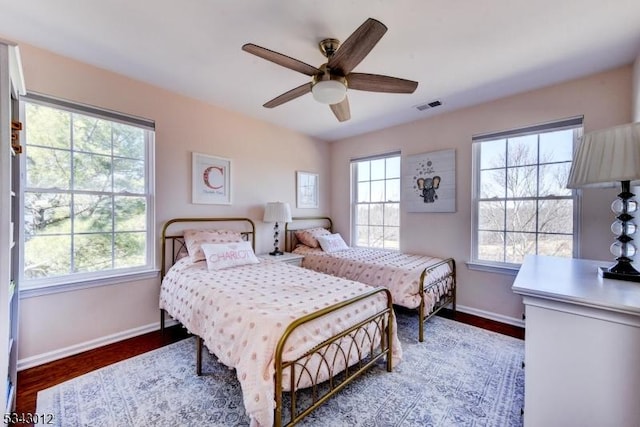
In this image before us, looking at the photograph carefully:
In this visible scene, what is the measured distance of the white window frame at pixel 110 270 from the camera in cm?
211

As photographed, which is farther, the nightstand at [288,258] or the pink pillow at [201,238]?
the nightstand at [288,258]

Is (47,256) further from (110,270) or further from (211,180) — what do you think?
(211,180)

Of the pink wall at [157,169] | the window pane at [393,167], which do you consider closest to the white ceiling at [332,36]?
the pink wall at [157,169]

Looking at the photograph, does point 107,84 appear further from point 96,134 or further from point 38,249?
point 38,249

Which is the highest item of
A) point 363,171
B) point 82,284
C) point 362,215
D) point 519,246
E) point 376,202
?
point 363,171

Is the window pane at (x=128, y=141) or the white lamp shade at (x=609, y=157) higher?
the window pane at (x=128, y=141)

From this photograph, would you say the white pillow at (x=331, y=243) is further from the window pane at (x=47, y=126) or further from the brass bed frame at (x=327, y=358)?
the window pane at (x=47, y=126)

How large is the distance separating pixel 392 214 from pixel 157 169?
3095mm

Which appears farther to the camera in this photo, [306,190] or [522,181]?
[306,190]

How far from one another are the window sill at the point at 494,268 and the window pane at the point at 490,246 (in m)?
0.10

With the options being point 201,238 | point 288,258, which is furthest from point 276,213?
point 201,238

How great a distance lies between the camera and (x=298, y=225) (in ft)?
14.0

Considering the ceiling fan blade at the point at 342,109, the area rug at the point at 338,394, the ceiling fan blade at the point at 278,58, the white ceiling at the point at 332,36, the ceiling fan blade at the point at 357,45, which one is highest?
the white ceiling at the point at 332,36

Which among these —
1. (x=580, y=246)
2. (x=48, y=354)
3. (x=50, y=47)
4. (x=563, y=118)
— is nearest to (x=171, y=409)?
(x=48, y=354)
